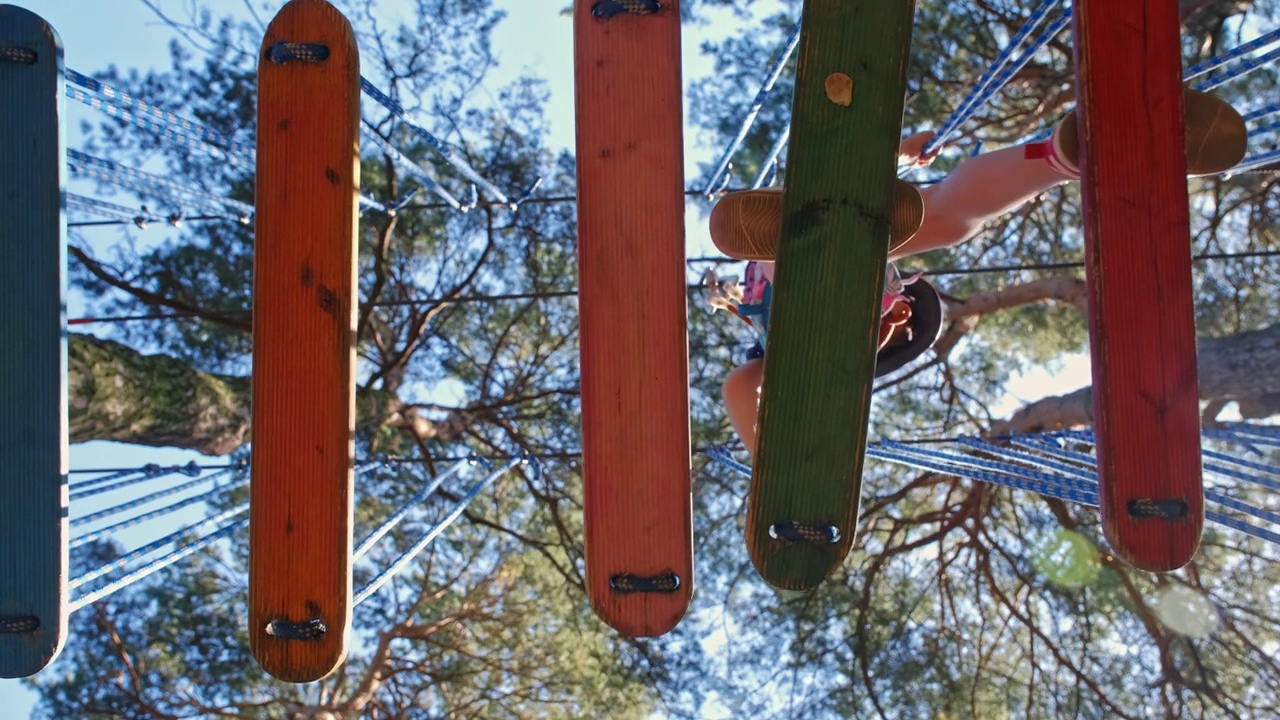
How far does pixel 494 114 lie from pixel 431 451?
1572mm

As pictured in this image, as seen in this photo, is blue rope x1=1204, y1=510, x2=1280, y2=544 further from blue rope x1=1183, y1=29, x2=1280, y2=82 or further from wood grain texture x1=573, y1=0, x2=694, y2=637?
wood grain texture x1=573, y1=0, x2=694, y2=637

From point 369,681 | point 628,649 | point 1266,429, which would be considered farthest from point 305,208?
point 628,649

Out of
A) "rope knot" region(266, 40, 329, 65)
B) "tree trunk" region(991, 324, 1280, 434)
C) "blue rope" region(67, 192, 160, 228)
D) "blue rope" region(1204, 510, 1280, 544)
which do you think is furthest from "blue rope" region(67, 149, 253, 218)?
"tree trunk" region(991, 324, 1280, 434)

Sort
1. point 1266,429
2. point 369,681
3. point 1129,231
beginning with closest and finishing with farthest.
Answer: point 1129,231, point 1266,429, point 369,681

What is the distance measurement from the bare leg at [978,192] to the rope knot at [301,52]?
0.98 meters

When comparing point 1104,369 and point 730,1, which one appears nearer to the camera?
point 1104,369

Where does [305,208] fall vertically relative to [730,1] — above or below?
below

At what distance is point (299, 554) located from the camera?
1248mm

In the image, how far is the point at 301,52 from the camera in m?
1.31

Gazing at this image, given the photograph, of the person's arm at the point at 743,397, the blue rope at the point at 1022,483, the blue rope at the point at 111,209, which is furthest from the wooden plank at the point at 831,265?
the blue rope at the point at 111,209

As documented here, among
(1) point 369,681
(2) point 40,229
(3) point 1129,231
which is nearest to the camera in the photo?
(3) point 1129,231

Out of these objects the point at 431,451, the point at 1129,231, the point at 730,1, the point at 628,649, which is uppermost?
the point at 730,1

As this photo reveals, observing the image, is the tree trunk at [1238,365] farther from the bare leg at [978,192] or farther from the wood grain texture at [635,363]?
the wood grain texture at [635,363]

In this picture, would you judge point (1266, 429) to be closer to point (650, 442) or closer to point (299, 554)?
point (650, 442)
